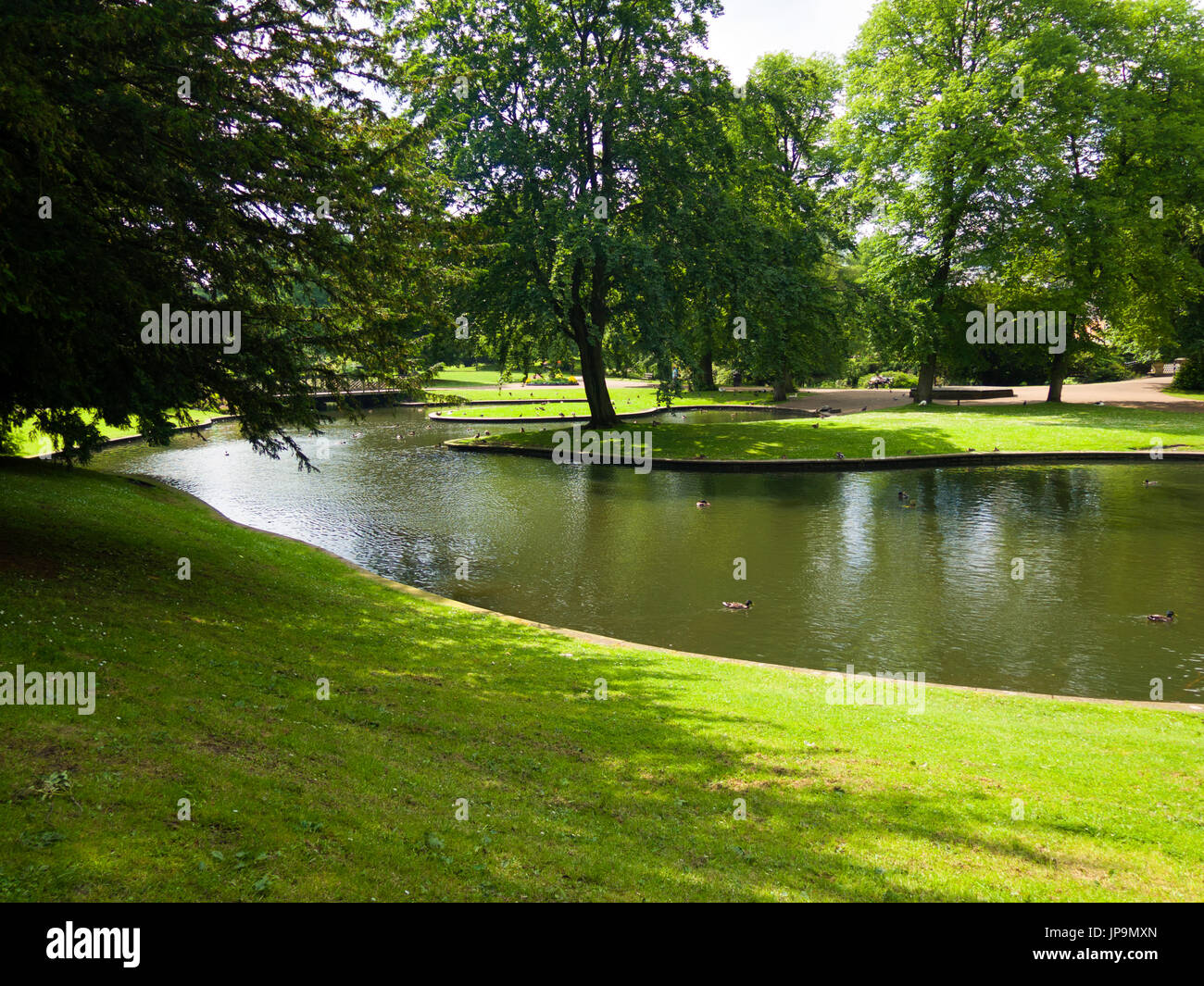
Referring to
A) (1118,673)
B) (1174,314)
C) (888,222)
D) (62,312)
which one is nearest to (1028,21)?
(888,222)

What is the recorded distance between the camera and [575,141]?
116ft

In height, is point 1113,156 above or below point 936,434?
above

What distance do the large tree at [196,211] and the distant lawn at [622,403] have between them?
120 ft

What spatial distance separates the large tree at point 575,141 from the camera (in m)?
33.5

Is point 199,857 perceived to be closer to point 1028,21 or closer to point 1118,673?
point 1118,673

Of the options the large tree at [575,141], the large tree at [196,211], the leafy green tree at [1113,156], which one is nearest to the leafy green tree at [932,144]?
the leafy green tree at [1113,156]

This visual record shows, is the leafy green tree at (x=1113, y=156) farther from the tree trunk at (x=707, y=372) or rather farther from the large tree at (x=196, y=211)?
the large tree at (x=196, y=211)

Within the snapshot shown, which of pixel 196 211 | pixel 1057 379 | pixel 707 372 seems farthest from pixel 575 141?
pixel 707 372

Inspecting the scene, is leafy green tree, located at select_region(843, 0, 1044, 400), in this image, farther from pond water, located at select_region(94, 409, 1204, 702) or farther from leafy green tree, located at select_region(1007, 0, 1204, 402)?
pond water, located at select_region(94, 409, 1204, 702)

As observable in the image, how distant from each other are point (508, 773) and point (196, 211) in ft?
29.1

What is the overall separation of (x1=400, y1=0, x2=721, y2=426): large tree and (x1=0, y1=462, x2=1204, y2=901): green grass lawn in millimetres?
24806

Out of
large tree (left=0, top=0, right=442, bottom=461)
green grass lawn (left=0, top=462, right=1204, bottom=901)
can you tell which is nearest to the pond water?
green grass lawn (left=0, top=462, right=1204, bottom=901)

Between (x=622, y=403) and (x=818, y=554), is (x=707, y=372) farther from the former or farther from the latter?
(x=818, y=554)
